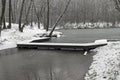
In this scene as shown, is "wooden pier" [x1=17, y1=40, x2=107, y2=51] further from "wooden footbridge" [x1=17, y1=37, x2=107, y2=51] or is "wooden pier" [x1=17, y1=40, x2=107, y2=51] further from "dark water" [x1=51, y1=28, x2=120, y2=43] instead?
"dark water" [x1=51, y1=28, x2=120, y2=43]

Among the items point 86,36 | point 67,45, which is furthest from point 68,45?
point 86,36

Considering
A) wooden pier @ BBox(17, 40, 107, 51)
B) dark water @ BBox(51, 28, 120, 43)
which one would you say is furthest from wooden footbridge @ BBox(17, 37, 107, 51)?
dark water @ BBox(51, 28, 120, 43)

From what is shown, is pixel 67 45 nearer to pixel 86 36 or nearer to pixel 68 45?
pixel 68 45

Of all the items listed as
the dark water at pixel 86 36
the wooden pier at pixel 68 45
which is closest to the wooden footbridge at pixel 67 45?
the wooden pier at pixel 68 45

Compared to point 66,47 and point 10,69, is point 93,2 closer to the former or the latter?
point 66,47

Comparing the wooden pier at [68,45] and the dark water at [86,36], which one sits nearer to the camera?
the wooden pier at [68,45]

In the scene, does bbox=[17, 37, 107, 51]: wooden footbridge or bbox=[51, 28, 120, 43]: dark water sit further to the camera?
bbox=[51, 28, 120, 43]: dark water

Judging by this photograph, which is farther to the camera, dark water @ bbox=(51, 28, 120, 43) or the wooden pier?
dark water @ bbox=(51, 28, 120, 43)

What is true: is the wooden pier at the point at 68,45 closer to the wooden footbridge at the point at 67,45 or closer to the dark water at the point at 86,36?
the wooden footbridge at the point at 67,45

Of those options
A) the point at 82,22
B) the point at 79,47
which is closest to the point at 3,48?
the point at 79,47

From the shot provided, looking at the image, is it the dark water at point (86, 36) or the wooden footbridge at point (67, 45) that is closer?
the wooden footbridge at point (67, 45)

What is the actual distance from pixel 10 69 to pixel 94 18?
63470 mm

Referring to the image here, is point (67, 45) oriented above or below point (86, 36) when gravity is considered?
above

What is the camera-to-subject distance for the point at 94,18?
233ft
